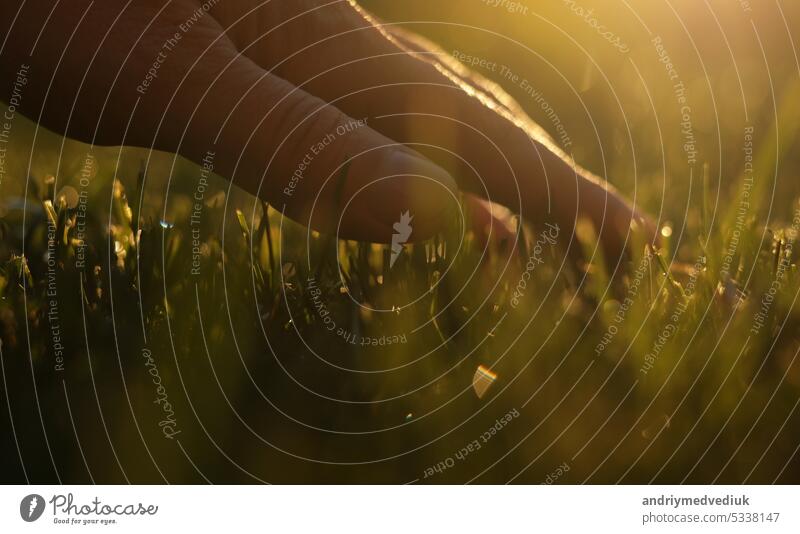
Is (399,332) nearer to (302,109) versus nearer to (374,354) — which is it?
(374,354)

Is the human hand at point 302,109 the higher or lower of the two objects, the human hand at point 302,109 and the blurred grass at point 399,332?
the higher

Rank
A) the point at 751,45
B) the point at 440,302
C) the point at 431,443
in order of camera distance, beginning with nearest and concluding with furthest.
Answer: the point at 431,443, the point at 440,302, the point at 751,45

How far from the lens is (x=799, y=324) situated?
1333 mm

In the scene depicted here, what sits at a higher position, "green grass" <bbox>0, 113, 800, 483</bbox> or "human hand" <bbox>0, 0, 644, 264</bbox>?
"human hand" <bbox>0, 0, 644, 264</bbox>

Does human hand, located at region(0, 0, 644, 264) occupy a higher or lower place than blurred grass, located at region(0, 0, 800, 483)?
higher

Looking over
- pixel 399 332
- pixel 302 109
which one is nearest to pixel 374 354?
pixel 399 332

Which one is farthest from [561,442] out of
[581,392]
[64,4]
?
[64,4]

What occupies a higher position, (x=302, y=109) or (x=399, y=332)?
(x=302, y=109)

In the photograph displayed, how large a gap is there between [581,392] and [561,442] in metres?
0.07

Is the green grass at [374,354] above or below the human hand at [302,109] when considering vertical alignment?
below

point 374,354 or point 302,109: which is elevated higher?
point 302,109

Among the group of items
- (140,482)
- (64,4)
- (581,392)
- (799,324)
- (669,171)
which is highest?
(64,4)

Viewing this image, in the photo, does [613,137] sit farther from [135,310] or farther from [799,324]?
[135,310]

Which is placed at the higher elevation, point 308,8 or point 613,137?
point 308,8
